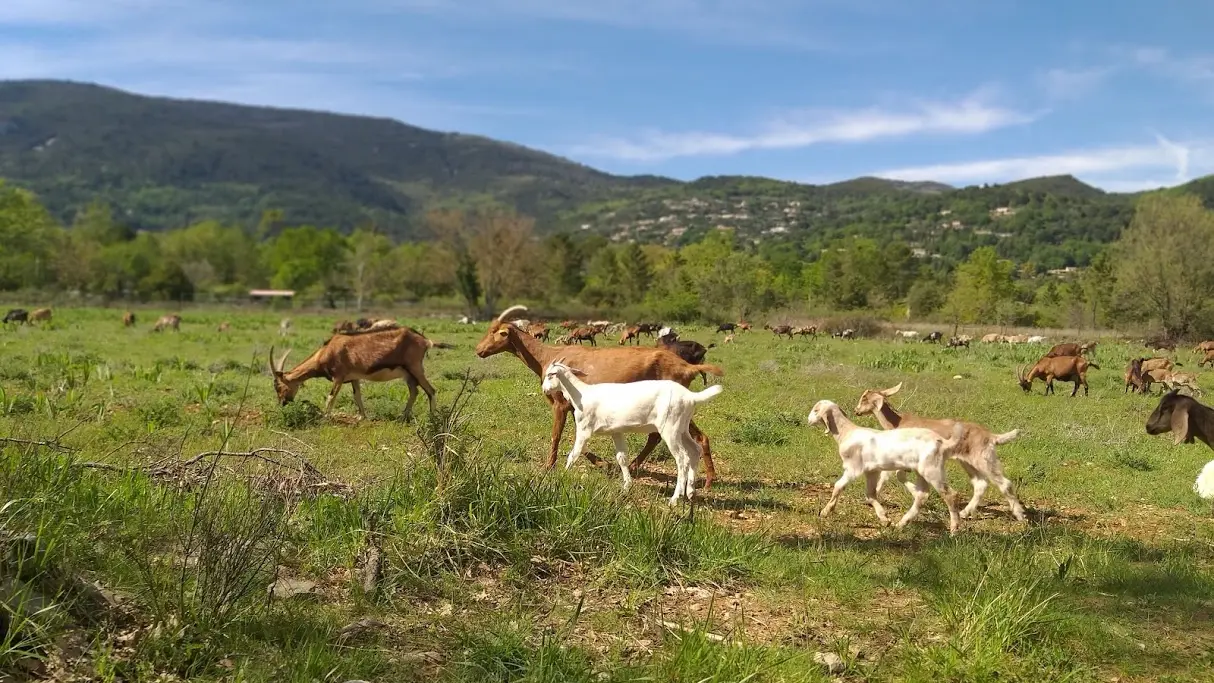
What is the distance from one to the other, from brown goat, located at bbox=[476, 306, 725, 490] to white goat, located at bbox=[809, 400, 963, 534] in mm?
1719

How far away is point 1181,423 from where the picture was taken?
972 cm

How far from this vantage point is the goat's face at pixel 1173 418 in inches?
383

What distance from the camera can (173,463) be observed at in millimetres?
7109

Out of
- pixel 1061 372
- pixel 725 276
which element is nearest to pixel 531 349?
pixel 1061 372

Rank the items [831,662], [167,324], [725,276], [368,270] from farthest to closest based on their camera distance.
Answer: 1. [368,270]
2. [725,276]
3. [167,324]
4. [831,662]

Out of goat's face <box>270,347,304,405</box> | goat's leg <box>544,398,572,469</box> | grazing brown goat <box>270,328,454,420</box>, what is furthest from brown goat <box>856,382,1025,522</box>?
goat's face <box>270,347,304,405</box>

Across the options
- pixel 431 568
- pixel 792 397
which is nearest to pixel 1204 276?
pixel 792 397

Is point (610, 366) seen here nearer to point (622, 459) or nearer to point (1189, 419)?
point (622, 459)

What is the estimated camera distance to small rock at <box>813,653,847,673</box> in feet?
15.4

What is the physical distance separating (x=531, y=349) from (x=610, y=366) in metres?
1.50

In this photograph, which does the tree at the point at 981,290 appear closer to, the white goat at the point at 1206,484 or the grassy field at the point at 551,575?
the white goat at the point at 1206,484

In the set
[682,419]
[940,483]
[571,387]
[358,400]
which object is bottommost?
[358,400]

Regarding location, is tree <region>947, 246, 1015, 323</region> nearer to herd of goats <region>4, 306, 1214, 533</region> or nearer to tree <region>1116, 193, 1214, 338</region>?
tree <region>1116, 193, 1214, 338</region>

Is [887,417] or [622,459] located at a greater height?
[887,417]
